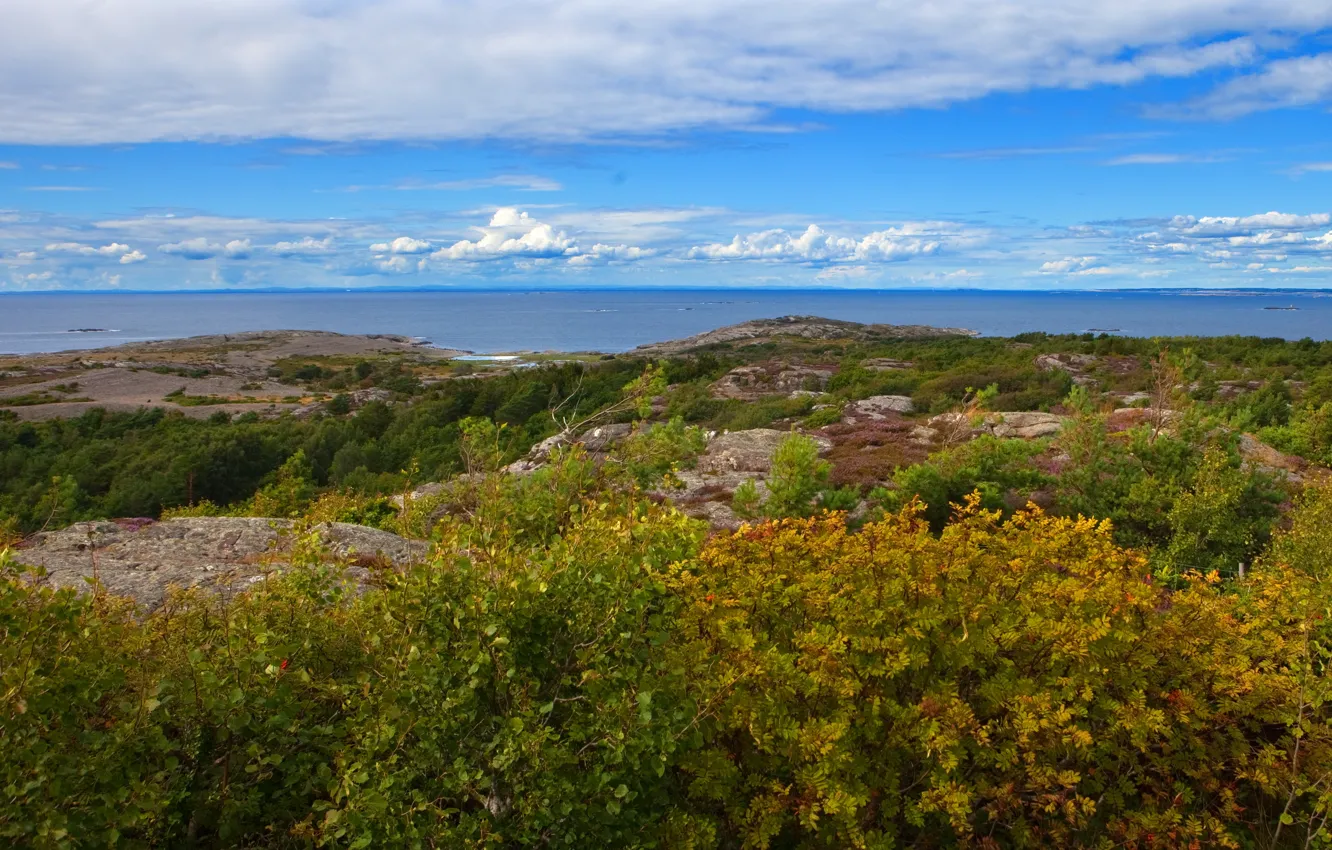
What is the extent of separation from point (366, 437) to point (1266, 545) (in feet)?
104

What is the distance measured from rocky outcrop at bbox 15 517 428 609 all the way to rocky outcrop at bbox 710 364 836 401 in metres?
22.9

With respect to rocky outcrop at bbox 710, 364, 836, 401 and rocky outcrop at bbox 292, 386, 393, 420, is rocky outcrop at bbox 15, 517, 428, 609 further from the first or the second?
rocky outcrop at bbox 292, 386, 393, 420

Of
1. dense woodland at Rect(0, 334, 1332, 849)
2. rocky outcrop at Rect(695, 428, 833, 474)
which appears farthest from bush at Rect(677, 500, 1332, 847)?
rocky outcrop at Rect(695, 428, 833, 474)

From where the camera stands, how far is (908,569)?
16.1 feet

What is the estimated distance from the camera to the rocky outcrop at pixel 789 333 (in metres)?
82.9

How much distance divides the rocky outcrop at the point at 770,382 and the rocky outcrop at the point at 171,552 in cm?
2288

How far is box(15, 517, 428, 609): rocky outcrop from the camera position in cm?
902

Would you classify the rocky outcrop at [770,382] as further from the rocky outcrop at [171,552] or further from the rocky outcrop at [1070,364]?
the rocky outcrop at [171,552]

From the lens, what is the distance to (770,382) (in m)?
38.3

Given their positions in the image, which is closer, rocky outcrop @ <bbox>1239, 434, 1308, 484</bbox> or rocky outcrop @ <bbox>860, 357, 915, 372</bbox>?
rocky outcrop @ <bbox>1239, 434, 1308, 484</bbox>

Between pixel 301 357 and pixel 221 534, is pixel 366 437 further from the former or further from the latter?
pixel 301 357

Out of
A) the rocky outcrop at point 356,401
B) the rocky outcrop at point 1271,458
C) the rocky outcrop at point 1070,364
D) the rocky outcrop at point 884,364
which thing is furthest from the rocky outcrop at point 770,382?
the rocky outcrop at point 356,401

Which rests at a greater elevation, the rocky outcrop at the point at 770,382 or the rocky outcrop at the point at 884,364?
the rocky outcrop at the point at 884,364

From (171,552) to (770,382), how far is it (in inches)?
1184
